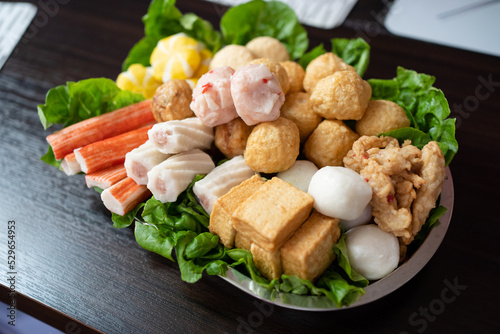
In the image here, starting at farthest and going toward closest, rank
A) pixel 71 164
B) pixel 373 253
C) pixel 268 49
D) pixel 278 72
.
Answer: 1. pixel 268 49
2. pixel 71 164
3. pixel 278 72
4. pixel 373 253

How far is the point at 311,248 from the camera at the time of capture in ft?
5.48

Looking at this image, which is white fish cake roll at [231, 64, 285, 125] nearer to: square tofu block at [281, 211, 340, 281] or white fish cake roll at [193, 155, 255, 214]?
white fish cake roll at [193, 155, 255, 214]

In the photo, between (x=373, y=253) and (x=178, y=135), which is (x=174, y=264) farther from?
(x=373, y=253)

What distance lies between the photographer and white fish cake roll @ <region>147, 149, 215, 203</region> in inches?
77.2

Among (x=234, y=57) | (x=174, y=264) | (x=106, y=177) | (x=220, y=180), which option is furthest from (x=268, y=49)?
(x=174, y=264)

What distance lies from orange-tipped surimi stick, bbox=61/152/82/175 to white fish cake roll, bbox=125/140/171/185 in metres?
0.35

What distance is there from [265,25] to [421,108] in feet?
4.12

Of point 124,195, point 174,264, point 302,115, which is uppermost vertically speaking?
point 302,115

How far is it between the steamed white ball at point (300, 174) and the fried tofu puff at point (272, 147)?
0.04 m

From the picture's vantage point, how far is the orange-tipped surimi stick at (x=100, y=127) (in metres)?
2.29

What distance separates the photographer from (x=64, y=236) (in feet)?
7.25

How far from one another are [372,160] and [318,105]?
399mm

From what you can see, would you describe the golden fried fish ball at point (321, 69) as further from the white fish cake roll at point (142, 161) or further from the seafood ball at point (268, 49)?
the white fish cake roll at point (142, 161)


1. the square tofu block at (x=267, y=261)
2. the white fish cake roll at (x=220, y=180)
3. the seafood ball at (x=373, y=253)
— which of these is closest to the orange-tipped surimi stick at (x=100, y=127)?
the white fish cake roll at (x=220, y=180)
